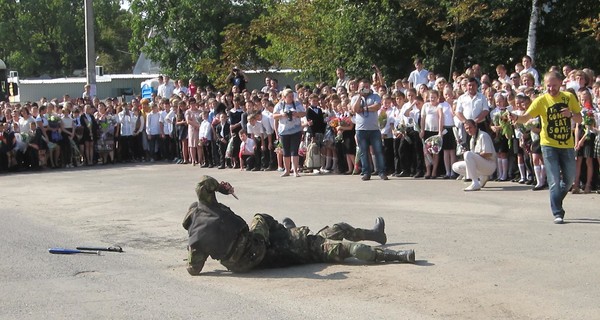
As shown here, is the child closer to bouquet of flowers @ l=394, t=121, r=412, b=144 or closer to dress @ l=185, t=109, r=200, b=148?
dress @ l=185, t=109, r=200, b=148

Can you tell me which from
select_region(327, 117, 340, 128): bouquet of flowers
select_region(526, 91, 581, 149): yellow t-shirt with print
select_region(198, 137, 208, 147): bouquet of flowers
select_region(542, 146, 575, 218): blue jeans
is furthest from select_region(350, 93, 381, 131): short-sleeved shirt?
select_region(542, 146, 575, 218): blue jeans

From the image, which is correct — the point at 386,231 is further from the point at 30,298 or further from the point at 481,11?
the point at 481,11

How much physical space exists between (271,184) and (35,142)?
8809mm

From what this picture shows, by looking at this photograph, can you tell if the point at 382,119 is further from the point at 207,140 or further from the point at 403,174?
the point at 207,140

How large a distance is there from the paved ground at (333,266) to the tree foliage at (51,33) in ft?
237

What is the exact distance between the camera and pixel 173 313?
7.80 metres

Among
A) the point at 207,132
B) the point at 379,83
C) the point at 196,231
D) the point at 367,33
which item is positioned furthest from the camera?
the point at 367,33

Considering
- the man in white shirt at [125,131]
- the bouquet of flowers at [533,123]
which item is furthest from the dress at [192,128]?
the bouquet of flowers at [533,123]

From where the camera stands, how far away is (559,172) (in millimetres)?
11555

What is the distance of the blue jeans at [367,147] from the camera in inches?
696

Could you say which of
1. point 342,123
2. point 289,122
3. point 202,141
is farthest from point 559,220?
point 202,141

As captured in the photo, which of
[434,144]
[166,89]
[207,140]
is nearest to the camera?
[434,144]

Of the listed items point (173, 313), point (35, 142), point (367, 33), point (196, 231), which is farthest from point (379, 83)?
point (173, 313)

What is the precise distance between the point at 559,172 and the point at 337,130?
8.11m
